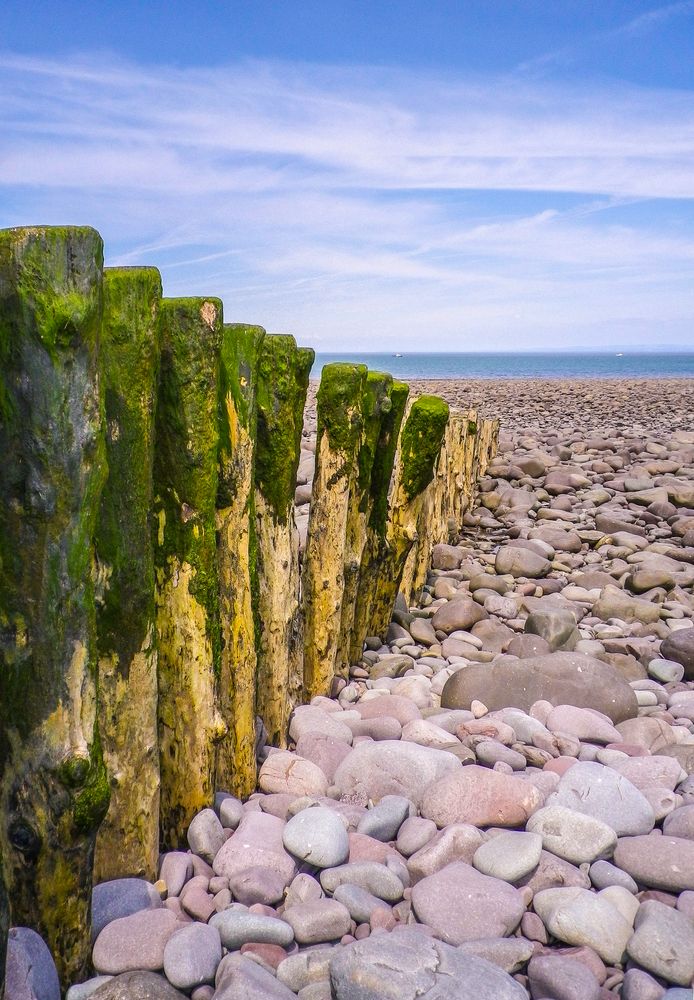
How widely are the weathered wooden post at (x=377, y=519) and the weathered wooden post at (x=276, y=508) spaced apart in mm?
1155

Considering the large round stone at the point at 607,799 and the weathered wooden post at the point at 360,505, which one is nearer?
the large round stone at the point at 607,799

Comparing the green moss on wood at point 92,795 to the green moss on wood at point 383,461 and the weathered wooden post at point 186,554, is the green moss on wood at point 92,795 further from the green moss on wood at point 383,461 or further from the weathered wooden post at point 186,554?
the green moss on wood at point 383,461

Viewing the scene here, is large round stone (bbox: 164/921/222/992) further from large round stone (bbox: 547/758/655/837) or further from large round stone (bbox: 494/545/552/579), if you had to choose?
large round stone (bbox: 494/545/552/579)

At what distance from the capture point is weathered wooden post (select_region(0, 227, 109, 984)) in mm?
1883

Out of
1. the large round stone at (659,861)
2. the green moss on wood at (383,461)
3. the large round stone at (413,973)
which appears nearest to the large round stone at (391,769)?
the large round stone at (659,861)

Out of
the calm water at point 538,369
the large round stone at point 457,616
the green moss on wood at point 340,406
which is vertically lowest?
the large round stone at point 457,616

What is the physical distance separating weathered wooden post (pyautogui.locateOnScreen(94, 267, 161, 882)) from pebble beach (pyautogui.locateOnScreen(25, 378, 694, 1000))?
225mm

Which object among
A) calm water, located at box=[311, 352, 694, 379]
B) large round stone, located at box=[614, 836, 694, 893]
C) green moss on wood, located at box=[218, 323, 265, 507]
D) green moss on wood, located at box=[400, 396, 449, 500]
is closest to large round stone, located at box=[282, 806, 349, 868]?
large round stone, located at box=[614, 836, 694, 893]

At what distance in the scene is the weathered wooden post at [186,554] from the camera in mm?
2631

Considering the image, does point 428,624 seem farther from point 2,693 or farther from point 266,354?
point 2,693

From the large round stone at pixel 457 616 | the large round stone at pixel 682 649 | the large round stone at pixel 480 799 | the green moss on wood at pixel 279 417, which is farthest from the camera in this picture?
the large round stone at pixel 457 616

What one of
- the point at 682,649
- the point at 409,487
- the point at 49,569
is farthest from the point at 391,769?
the point at 682,649

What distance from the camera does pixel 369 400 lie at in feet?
14.7

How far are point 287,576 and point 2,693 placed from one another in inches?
64.5
